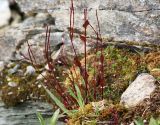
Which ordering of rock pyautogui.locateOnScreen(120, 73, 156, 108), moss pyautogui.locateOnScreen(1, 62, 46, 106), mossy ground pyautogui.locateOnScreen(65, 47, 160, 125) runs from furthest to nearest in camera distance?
1. moss pyautogui.locateOnScreen(1, 62, 46, 106)
2. rock pyautogui.locateOnScreen(120, 73, 156, 108)
3. mossy ground pyautogui.locateOnScreen(65, 47, 160, 125)

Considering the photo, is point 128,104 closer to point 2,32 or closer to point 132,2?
point 132,2

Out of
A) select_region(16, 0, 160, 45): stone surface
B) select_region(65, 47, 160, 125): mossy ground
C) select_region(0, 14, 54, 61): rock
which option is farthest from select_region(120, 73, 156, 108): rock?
select_region(0, 14, 54, 61): rock

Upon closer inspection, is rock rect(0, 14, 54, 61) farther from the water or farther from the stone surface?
the water

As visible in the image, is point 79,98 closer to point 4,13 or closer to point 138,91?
point 138,91

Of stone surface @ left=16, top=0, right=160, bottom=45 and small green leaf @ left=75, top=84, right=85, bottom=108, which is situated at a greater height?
stone surface @ left=16, top=0, right=160, bottom=45

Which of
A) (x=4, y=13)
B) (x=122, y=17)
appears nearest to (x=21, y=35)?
(x=4, y=13)

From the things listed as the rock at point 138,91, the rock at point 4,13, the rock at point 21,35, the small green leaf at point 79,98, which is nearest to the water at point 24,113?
the small green leaf at point 79,98

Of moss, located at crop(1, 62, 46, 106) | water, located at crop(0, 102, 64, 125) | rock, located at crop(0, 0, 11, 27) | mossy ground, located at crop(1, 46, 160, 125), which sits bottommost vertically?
water, located at crop(0, 102, 64, 125)
